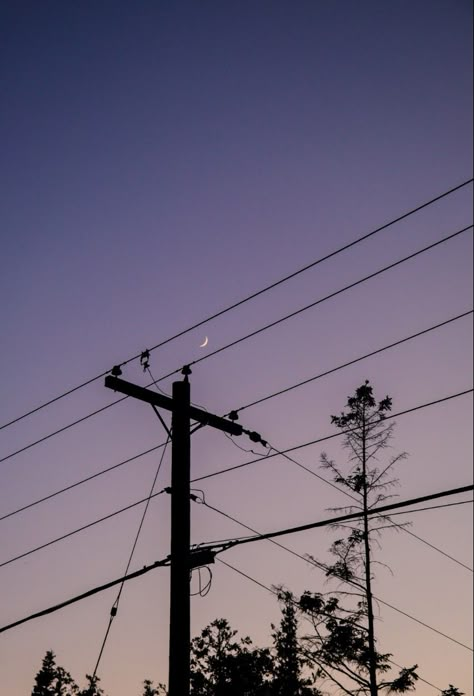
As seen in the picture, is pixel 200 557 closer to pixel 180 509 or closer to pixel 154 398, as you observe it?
pixel 180 509

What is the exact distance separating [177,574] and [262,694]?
152 feet

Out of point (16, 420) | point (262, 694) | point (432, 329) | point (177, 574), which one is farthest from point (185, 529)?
point (262, 694)

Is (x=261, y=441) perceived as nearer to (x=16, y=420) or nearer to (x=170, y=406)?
(x=170, y=406)

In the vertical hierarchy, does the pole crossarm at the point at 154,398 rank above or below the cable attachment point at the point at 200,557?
above

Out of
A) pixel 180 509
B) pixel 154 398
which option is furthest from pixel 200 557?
pixel 154 398

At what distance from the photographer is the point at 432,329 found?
9008 mm

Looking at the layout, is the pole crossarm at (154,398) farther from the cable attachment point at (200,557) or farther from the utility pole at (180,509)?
the cable attachment point at (200,557)

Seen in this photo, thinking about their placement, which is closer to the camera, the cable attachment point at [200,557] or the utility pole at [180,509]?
the utility pole at [180,509]

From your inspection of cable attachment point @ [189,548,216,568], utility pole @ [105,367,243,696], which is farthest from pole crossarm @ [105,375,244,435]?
cable attachment point @ [189,548,216,568]

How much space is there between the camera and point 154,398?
36.2 feet

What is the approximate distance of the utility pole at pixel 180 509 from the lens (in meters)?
8.73

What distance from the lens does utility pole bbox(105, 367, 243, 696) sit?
8.73 m

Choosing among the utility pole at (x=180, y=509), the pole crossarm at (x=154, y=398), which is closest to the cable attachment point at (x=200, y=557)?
the utility pole at (x=180, y=509)

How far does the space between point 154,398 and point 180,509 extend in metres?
2.19
